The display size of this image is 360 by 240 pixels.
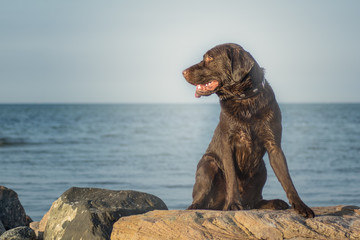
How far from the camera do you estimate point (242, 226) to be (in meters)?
4.36

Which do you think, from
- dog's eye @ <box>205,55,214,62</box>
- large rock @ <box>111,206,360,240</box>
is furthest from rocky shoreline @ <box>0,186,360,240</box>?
dog's eye @ <box>205,55,214,62</box>

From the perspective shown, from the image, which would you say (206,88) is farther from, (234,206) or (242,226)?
(242,226)

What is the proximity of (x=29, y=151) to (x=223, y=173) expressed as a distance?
15.7 metres

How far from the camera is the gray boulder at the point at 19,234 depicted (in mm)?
5609

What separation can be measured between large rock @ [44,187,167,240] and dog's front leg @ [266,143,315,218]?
4.99 ft

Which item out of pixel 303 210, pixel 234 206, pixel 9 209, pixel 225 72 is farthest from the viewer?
pixel 9 209

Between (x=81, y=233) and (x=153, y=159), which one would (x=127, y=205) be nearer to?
(x=81, y=233)

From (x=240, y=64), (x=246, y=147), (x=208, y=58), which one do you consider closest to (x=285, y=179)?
(x=246, y=147)

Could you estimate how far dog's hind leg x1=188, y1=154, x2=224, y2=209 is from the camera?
527 cm

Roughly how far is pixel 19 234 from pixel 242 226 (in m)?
2.62

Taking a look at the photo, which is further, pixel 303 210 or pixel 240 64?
pixel 240 64

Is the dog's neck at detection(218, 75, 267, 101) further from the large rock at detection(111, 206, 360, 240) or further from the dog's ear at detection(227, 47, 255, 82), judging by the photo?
the large rock at detection(111, 206, 360, 240)

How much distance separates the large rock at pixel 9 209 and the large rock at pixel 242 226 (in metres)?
2.75

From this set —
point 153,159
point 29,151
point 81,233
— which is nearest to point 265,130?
point 81,233
